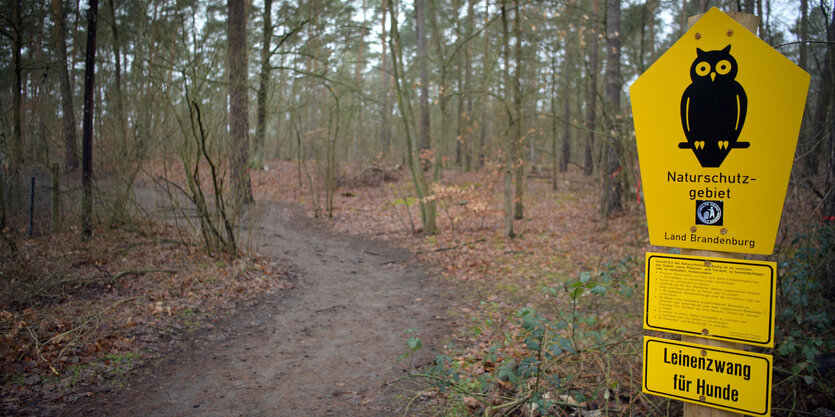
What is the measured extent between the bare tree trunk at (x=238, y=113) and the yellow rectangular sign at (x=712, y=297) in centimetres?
814

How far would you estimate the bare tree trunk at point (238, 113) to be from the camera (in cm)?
873

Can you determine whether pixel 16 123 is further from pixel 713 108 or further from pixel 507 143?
pixel 713 108

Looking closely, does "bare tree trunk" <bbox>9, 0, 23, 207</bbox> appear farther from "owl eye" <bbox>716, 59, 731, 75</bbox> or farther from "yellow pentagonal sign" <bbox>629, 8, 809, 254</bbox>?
"owl eye" <bbox>716, 59, 731, 75</bbox>

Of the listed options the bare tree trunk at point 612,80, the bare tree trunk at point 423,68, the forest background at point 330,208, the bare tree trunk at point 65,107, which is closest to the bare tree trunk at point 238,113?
the forest background at point 330,208

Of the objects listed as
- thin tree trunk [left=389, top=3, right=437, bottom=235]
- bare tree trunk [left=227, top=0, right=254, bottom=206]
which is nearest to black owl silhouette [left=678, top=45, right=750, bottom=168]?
bare tree trunk [left=227, top=0, right=254, bottom=206]

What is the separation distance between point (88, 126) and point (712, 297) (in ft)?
34.9

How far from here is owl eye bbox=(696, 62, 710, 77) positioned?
5.85ft

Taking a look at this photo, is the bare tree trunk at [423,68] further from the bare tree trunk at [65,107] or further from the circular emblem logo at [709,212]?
the circular emblem logo at [709,212]

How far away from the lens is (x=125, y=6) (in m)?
13.1

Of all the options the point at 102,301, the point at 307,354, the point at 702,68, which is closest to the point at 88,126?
the point at 102,301

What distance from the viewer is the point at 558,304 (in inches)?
272

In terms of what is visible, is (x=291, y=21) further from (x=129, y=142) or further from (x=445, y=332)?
(x=445, y=332)

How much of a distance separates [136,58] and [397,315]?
282 inches

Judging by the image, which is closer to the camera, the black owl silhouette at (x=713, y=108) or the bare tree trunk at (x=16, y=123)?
Result: the black owl silhouette at (x=713, y=108)
